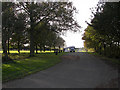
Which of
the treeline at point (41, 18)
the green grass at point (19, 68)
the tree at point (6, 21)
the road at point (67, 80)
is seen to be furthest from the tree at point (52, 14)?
the road at point (67, 80)

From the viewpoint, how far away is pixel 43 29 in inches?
1083

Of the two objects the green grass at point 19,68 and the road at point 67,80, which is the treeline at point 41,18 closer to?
the green grass at point 19,68

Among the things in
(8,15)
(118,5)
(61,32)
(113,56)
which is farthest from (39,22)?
(118,5)

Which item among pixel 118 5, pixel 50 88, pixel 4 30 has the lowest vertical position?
pixel 50 88

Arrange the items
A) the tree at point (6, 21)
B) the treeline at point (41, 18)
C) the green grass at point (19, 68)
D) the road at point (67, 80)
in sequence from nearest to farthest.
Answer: the road at point (67, 80) < the green grass at point (19, 68) < the tree at point (6, 21) < the treeline at point (41, 18)

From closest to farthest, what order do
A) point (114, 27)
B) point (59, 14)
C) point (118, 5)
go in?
point (118, 5) → point (114, 27) → point (59, 14)

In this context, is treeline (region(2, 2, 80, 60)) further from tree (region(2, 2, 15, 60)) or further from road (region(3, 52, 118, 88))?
road (region(3, 52, 118, 88))

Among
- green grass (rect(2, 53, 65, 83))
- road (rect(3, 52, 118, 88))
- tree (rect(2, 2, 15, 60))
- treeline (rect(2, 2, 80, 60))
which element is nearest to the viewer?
road (rect(3, 52, 118, 88))

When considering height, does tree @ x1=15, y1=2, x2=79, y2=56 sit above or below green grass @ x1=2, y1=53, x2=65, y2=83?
above

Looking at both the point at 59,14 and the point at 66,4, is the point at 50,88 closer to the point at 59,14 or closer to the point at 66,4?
the point at 59,14

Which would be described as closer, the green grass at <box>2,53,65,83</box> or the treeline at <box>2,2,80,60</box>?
the green grass at <box>2,53,65,83</box>

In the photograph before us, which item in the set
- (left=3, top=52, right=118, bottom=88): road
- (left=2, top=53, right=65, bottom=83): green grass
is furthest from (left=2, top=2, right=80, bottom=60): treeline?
(left=3, top=52, right=118, bottom=88): road

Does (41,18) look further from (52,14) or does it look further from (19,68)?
(19,68)

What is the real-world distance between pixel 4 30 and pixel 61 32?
13562 mm
